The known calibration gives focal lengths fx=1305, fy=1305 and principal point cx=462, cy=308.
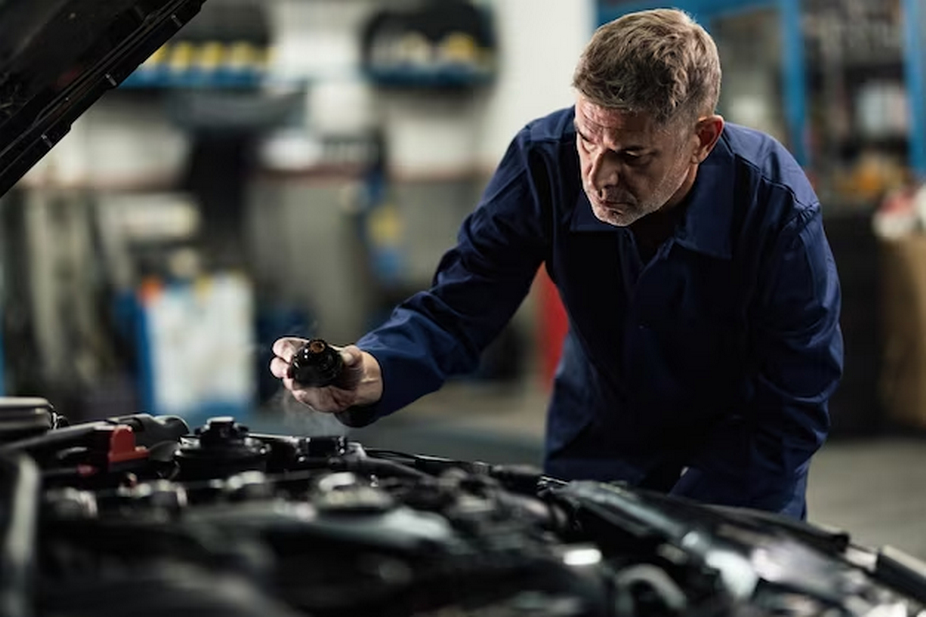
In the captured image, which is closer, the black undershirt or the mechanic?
the mechanic

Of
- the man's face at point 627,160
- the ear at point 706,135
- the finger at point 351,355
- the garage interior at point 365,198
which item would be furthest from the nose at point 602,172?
the garage interior at point 365,198

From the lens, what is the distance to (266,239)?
332 inches

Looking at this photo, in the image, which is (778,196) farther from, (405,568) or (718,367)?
(405,568)

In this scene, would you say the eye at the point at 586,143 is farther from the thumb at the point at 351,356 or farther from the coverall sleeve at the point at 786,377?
the thumb at the point at 351,356

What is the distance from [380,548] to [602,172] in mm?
874

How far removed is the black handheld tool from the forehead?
19.6 inches

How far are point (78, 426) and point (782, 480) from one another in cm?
111

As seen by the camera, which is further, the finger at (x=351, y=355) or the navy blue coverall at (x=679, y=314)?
the navy blue coverall at (x=679, y=314)

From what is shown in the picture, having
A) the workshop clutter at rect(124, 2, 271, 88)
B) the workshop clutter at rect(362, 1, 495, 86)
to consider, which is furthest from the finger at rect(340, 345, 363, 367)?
the workshop clutter at rect(362, 1, 495, 86)

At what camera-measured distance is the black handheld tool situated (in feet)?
6.01

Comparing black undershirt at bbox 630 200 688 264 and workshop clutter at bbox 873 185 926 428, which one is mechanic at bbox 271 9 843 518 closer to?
black undershirt at bbox 630 200 688 264

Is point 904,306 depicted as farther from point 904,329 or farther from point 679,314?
point 679,314

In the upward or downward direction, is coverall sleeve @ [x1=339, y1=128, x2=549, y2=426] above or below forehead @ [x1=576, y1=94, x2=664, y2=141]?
below

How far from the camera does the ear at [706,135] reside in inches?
77.2
